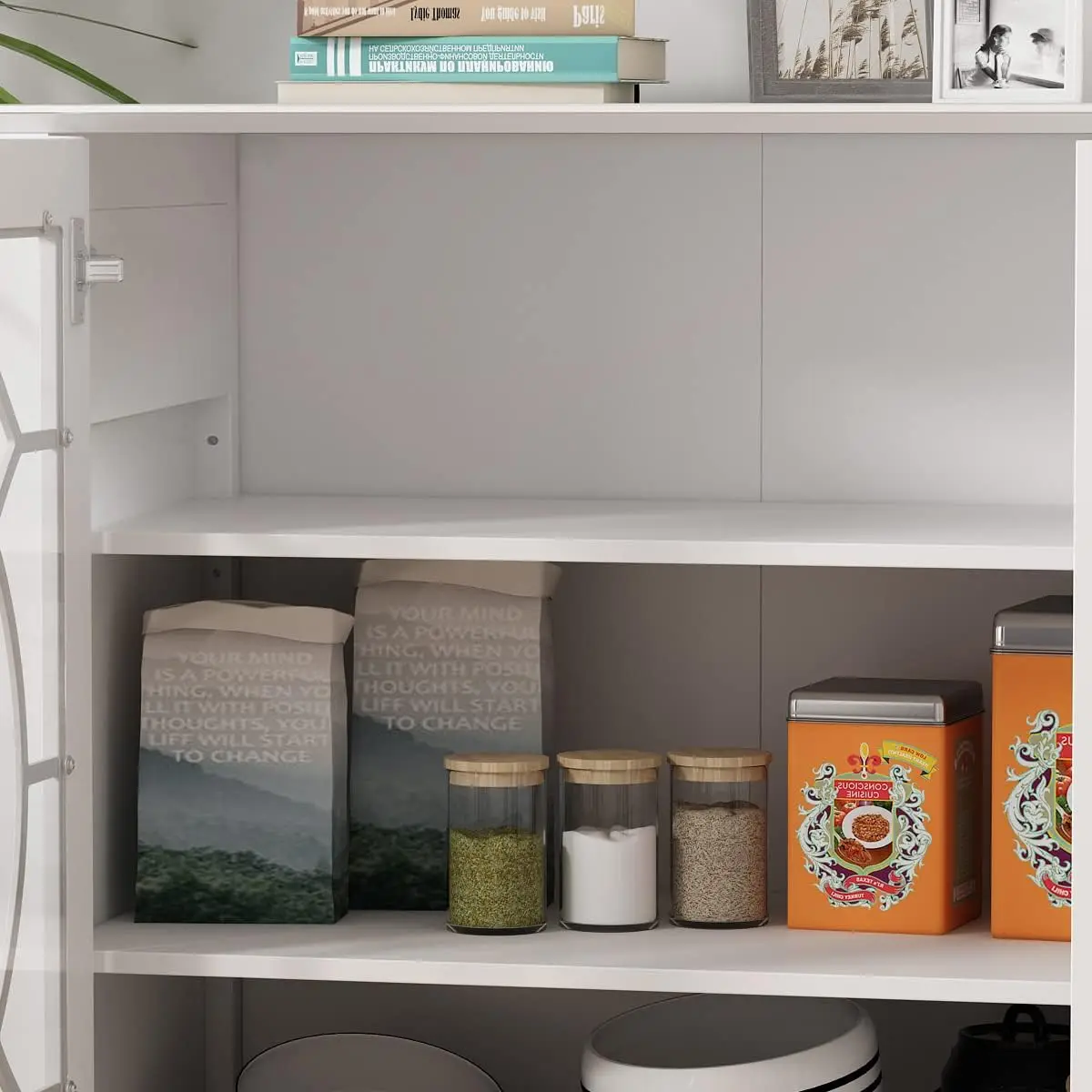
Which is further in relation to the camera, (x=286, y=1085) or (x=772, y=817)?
(x=772, y=817)

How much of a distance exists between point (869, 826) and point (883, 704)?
95 mm

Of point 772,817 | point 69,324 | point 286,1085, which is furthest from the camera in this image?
point 772,817

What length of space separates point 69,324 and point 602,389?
0.56 metres

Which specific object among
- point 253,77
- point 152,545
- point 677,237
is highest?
point 253,77

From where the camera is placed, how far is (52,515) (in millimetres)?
1234

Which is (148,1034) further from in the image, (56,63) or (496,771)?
(56,63)

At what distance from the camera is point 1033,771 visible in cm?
136

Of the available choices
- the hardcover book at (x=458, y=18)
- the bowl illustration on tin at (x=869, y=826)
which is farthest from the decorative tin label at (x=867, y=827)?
the hardcover book at (x=458, y=18)

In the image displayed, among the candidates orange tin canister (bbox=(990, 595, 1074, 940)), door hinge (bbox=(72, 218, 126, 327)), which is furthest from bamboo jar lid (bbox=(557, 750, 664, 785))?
door hinge (bbox=(72, 218, 126, 327))

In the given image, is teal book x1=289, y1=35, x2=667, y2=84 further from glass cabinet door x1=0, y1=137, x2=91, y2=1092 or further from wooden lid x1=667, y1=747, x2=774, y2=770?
wooden lid x1=667, y1=747, x2=774, y2=770

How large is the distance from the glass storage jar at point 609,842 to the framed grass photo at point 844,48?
1.79 feet

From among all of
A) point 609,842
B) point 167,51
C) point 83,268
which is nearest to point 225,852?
point 609,842

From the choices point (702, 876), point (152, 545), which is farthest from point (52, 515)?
point (702, 876)

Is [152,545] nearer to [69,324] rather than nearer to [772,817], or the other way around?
[69,324]
